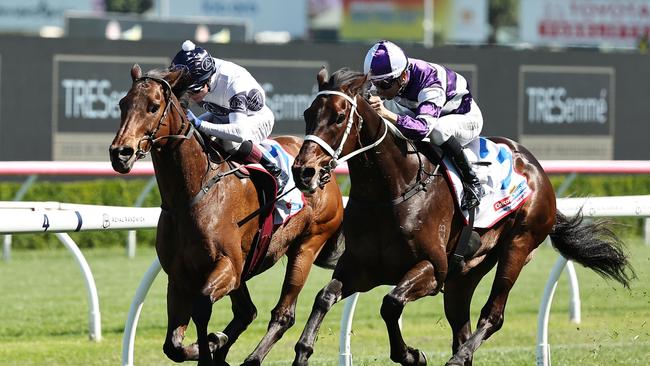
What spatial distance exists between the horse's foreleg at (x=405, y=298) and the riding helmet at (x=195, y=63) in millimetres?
1214

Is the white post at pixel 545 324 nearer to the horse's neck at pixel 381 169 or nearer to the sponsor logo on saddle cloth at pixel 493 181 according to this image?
the sponsor logo on saddle cloth at pixel 493 181

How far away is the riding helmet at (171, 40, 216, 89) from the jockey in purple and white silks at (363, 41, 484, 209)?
702 millimetres

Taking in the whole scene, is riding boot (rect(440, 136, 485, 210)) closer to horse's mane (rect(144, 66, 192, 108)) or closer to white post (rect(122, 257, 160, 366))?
horse's mane (rect(144, 66, 192, 108))

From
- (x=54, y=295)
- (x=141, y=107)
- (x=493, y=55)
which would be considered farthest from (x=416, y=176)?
(x=493, y=55)

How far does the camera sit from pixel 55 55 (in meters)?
11.8

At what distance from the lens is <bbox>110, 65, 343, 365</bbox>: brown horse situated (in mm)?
4703

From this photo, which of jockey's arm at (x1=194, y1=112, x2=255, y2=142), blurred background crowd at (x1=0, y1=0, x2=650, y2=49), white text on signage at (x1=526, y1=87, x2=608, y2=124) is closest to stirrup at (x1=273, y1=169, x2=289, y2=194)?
jockey's arm at (x1=194, y1=112, x2=255, y2=142)

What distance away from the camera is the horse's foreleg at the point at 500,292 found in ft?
16.9

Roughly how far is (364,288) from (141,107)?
112 cm

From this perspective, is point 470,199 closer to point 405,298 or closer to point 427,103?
point 427,103

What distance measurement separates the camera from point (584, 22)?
23078mm

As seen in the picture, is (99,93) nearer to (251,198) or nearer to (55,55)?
(55,55)

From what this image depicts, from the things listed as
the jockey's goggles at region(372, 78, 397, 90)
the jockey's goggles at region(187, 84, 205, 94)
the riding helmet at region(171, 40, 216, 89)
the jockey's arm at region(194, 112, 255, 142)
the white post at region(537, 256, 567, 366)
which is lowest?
the white post at region(537, 256, 567, 366)

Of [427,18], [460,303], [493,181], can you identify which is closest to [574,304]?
[460,303]
